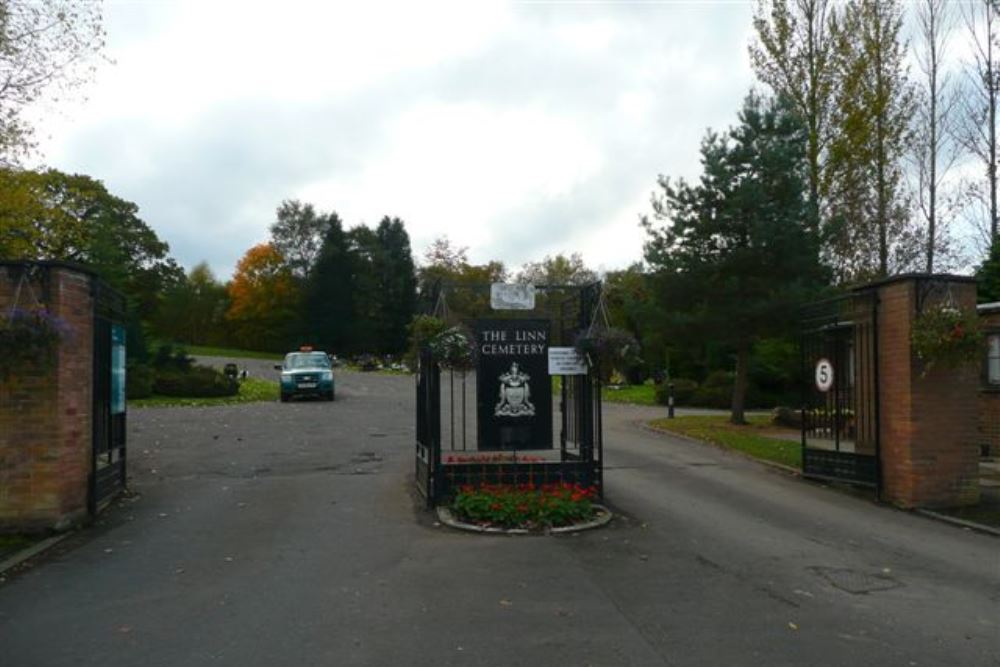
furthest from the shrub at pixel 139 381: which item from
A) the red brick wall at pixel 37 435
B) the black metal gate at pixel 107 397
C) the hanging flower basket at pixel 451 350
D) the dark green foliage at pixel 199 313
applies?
the dark green foliage at pixel 199 313

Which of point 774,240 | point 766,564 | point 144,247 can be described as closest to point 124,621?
point 766,564

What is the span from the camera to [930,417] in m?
10.7

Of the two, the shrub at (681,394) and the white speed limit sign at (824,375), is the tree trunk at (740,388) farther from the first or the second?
the shrub at (681,394)

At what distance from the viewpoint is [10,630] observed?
18.1ft

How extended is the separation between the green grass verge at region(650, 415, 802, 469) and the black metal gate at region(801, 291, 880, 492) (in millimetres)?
1534

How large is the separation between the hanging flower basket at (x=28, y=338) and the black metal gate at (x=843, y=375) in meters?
10.1

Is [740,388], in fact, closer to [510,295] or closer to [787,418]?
[787,418]

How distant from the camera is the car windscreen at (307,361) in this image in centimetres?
3000

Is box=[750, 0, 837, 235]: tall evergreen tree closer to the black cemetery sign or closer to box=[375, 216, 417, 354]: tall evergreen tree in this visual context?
the black cemetery sign

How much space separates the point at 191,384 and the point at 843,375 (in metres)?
23.0

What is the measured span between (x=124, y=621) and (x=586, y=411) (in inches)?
239

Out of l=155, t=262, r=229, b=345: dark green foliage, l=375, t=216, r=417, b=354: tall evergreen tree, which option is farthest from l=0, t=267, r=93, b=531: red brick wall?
l=155, t=262, r=229, b=345: dark green foliage

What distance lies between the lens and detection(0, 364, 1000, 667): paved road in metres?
5.19

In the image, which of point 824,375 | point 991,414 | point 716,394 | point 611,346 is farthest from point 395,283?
point 611,346
